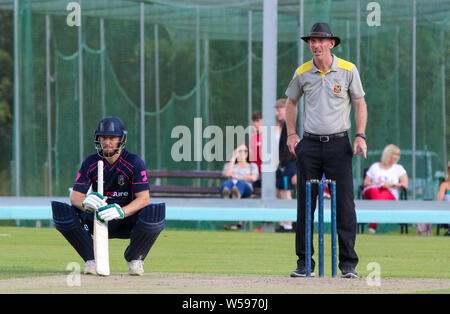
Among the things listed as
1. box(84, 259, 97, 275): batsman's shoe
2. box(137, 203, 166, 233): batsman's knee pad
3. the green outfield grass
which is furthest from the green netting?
box(84, 259, 97, 275): batsman's shoe

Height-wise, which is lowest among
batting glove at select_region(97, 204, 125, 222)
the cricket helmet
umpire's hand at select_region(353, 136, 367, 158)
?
batting glove at select_region(97, 204, 125, 222)

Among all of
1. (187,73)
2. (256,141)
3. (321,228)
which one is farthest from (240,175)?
(321,228)

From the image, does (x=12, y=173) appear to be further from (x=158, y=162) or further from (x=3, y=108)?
(x=3, y=108)

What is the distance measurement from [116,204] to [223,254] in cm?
361

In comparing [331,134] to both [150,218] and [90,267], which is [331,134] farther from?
[90,267]

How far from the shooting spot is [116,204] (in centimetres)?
806

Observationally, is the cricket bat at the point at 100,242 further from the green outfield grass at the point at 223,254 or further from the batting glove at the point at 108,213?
the green outfield grass at the point at 223,254

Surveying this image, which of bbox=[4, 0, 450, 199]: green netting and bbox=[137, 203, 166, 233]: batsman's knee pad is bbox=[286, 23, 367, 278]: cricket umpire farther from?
bbox=[4, 0, 450, 199]: green netting

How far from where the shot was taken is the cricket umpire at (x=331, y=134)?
8.26 m

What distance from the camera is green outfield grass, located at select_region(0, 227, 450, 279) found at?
959 cm

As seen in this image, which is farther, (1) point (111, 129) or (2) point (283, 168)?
(2) point (283, 168)

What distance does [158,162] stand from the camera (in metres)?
18.1

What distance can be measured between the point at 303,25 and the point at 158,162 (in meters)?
3.72

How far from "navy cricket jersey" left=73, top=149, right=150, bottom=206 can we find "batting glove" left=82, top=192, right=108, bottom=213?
13.1 inches
